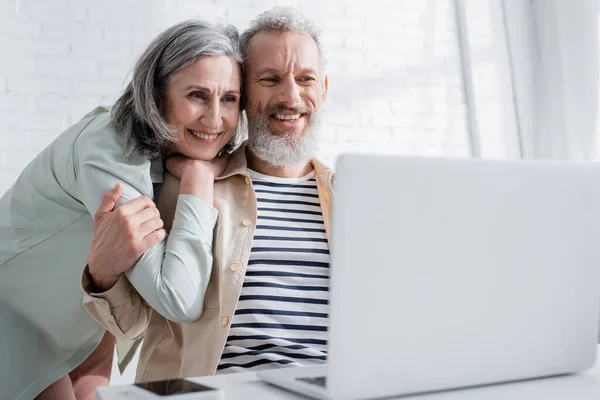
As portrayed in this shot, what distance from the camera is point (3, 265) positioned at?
171cm

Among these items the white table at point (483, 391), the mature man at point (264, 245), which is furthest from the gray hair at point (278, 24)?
the white table at point (483, 391)

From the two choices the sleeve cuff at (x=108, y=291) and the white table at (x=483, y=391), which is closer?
the white table at (x=483, y=391)

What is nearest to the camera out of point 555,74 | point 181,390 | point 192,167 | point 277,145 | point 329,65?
point 181,390

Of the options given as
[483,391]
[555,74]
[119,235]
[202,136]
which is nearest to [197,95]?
[202,136]

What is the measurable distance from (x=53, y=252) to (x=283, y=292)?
573 millimetres

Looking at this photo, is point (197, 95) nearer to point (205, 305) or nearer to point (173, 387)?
point (205, 305)

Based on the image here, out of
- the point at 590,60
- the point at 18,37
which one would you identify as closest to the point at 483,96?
the point at 590,60

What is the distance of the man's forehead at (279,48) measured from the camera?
1.86 meters

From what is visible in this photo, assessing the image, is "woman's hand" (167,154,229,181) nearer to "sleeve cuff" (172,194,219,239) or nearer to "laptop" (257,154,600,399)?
"sleeve cuff" (172,194,219,239)

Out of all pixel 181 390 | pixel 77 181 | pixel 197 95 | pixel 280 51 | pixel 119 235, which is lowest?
pixel 181 390

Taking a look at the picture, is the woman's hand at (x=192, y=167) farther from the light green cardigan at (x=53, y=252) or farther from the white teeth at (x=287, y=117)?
the white teeth at (x=287, y=117)

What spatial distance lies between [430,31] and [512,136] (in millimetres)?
717

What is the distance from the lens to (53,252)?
1693 mm

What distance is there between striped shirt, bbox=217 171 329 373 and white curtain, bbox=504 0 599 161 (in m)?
2.01
